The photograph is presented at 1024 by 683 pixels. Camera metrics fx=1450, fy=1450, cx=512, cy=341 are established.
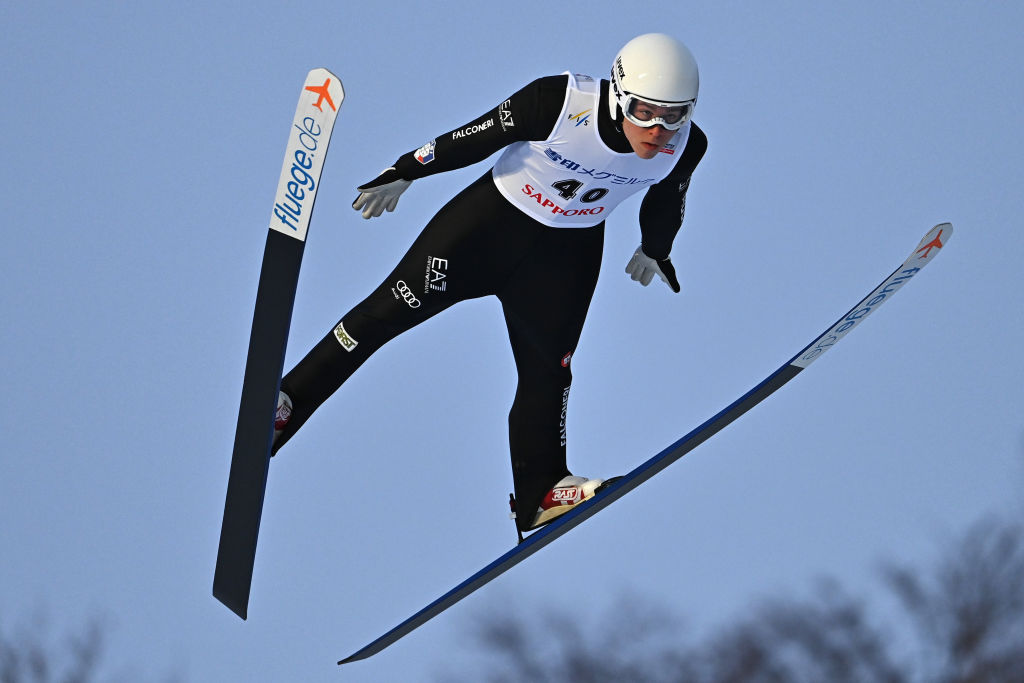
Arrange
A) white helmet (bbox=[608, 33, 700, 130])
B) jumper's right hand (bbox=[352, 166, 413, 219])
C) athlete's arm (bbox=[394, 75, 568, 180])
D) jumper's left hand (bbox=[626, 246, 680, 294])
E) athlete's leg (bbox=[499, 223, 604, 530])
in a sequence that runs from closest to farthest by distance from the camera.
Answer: white helmet (bbox=[608, 33, 700, 130]) → athlete's arm (bbox=[394, 75, 568, 180]) → jumper's right hand (bbox=[352, 166, 413, 219]) → athlete's leg (bbox=[499, 223, 604, 530]) → jumper's left hand (bbox=[626, 246, 680, 294])

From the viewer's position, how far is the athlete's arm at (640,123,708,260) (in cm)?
486

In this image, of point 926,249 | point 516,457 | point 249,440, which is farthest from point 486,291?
point 926,249

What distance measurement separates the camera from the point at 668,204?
5.07 meters

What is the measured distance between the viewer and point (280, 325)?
4383 mm

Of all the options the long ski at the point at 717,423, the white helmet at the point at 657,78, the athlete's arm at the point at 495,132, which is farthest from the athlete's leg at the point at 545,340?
the white helmet at the point at 657,78

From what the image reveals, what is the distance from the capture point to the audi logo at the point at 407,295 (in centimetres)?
484

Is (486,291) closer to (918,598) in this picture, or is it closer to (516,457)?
(516,457)

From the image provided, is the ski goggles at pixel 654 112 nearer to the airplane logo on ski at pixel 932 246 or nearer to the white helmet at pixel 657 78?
the white helmet at pixel 657 78

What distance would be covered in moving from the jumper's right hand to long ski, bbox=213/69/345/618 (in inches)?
20.2

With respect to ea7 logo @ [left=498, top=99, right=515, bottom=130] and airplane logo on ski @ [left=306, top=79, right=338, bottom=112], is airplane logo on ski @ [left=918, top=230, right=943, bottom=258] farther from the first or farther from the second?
airplane logo on ski @ [left=306, top=79, right=338, bottom=112]

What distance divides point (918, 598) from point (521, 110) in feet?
43.3

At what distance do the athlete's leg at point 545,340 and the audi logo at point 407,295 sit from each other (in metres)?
0.32

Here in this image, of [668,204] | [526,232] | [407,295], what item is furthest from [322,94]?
[668,204]

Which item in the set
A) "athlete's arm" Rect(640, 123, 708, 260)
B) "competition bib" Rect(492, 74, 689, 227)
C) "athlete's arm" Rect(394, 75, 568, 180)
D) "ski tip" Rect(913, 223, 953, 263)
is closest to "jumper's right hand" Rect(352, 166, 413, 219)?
"athlete's arm" Rect(394, 75, 568, 180)
